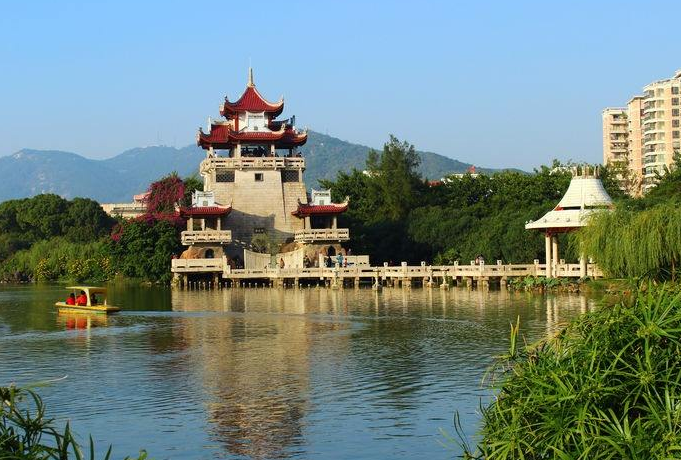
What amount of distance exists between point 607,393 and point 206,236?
47.3 metres

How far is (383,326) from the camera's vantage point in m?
29.8

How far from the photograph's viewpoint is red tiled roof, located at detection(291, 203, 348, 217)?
56531mm

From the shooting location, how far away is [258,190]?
59.2 metres

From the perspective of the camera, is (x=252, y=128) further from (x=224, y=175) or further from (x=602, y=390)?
(x=602, y=390)

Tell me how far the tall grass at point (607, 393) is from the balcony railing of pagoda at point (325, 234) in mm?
46108

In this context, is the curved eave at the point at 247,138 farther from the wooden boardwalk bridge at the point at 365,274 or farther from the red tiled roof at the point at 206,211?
the wooden boardwalk bridge at the point at 365,274

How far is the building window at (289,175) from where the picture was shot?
2378 inches

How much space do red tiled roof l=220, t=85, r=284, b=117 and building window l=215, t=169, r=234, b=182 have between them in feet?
12.2

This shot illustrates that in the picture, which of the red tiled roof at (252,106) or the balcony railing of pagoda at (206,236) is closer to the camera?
the balcony railing of pagoda at (206,236)

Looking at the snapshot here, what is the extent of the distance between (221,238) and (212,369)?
34369 millimetres

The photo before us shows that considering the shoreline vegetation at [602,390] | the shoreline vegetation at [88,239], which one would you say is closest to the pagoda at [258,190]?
the shoreline vegetation at [88,239]

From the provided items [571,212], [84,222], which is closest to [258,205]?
[571,212]

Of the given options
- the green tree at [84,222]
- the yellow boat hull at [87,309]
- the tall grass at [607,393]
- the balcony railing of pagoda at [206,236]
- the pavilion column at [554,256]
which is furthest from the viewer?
the green tree at [84,222]

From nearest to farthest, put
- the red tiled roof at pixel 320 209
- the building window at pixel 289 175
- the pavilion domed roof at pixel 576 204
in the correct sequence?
the pavilion domed roof at pixel 576 204 < the red tiled roof at pixel 320 209 < the building window at pixel 289 175
